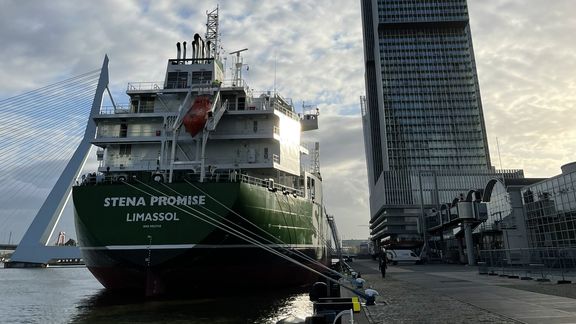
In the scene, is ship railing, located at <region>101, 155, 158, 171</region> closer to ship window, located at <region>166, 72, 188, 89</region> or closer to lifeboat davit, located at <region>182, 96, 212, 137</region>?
lifeboat davit, located at <region>182, 96, 212, 137</region>

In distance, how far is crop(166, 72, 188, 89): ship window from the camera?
24.5 m

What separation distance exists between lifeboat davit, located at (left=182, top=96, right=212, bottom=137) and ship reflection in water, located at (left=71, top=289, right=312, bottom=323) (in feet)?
26.3

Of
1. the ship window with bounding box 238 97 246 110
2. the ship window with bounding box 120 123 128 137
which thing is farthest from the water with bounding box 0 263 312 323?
the ship window with bounding box 238 97 246 110

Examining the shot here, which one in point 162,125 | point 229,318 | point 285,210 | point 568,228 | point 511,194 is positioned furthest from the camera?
point 511,194

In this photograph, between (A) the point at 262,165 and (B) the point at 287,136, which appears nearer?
(A) the point at 262,165

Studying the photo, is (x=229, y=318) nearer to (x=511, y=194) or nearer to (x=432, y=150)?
(x=511, y=194)

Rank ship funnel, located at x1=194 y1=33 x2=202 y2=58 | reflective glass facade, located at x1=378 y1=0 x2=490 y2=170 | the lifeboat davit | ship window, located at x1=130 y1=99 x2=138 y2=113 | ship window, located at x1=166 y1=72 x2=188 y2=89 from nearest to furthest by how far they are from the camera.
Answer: the lifeboat davit → ship window, located at x1=130 y1=99 x2=138 y2=113 → ship window, located at x1=166 y1=72 x2=188 y2=89 → ship funnel, located at x1=194 y1=33 x2=202 y2=58 → reflective glass facade, located at x1=378 y1=0 x2=490 y2=170

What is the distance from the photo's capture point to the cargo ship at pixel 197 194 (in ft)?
51.4

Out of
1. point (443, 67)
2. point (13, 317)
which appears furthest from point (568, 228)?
point (443, 67)

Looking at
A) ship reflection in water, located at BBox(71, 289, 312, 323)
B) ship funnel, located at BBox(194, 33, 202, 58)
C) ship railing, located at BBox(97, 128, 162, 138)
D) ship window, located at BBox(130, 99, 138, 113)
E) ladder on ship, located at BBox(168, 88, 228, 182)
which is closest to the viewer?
ship reflection in water, located at BBox(71, 289, 312, 323)

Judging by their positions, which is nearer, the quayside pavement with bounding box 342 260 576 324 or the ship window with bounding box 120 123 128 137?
the quayside pavement with bounding box 342 260 576 324

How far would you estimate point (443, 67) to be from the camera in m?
126

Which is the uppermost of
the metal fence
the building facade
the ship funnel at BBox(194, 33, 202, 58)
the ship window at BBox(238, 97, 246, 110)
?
the building facade

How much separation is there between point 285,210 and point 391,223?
8586 centimetres
